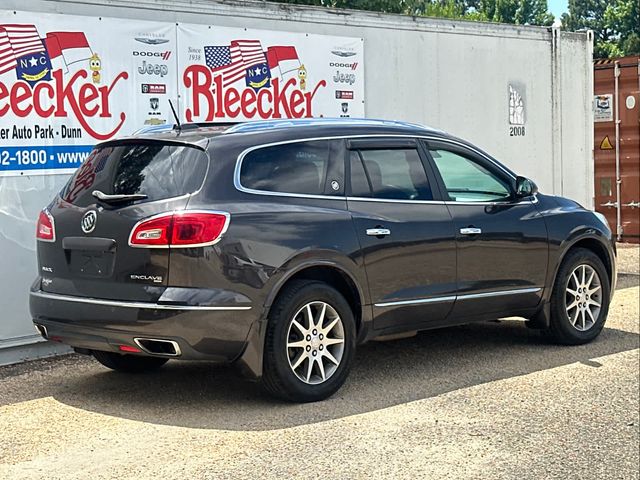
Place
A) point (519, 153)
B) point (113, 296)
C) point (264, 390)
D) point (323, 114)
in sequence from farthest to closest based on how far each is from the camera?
point (519, 153) → point (323, 114) → point (264, 390) → point (113, 296)

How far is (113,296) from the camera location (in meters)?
6.18

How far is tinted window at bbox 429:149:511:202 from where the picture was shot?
25.0 feet

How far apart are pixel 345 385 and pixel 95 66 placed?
3393 mm

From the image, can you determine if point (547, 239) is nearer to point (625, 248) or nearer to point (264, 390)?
point (264, 390)

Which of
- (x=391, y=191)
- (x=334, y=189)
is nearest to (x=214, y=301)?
(x=334, y=189)

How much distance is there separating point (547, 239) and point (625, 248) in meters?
7.31

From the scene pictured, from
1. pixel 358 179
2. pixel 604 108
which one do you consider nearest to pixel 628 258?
pixel 604 108

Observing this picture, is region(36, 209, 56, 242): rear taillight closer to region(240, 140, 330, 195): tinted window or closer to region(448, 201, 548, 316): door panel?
region(240, 140, 330, 195): tinted window

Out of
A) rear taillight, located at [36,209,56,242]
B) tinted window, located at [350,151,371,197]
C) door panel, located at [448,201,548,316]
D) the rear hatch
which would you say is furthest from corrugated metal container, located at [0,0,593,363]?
door panel, located at [448,201,548,316]

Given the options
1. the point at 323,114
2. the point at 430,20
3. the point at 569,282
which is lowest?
the point at 569,282

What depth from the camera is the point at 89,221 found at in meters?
6.38

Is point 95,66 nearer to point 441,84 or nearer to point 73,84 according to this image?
point 73,84

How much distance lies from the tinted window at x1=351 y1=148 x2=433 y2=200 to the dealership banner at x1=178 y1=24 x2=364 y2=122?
2.39m

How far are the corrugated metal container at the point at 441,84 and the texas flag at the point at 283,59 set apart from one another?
8.2 inches
